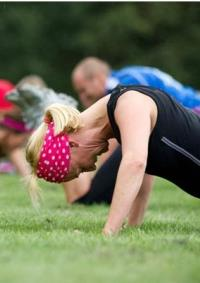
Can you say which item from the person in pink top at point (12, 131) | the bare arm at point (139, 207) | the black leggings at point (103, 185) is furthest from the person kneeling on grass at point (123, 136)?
the person in pink top at point (12, 131)

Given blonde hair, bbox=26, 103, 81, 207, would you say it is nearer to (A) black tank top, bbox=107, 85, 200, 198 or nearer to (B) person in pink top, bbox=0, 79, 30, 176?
(A) black tank top, bbox=107, 85, 200, 198

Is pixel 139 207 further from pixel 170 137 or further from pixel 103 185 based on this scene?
pixel 103 185

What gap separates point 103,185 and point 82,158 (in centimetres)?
340

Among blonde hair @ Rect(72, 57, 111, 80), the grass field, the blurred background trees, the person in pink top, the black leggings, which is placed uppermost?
the grass field

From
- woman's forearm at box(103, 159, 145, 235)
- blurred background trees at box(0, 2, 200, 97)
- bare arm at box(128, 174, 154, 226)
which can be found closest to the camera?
woman's forearm at box(103, 159, 145, 235)

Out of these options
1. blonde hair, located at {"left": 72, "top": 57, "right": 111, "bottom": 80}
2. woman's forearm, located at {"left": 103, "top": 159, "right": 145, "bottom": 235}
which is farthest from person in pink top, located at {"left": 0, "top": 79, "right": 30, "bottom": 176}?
woman's forearm, located at {"left": 103, "top": 159, "right": 145, "bottom": 235}

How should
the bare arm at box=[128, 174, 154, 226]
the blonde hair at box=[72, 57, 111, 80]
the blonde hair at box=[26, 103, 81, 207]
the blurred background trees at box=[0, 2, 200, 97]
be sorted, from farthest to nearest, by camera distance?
the blurred background trees at box=[0, 2, 200, 97], the blonde hair at box=[72, 57, 111, 80], the bare arm at box=[128, 174, 154, 226], the blonde hair at box=[26, 103, 81, 207]

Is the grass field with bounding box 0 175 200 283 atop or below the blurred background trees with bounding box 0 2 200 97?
atop

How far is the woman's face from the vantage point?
5770 mm

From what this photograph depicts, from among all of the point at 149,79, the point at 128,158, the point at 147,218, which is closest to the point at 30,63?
the point at 149,79

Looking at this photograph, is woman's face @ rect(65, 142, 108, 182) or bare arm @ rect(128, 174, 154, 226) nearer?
woman's face @ rect(65, 142, 108, 182)

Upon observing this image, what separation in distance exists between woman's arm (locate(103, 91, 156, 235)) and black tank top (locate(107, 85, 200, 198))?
157 mm

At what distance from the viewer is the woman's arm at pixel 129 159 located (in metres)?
5.41

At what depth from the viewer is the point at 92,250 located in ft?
15.9
